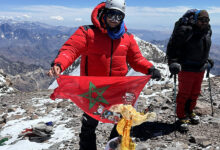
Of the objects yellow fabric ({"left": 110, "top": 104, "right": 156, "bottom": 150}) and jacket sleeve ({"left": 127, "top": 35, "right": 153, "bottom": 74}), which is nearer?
yellow fabric ({"left": 110, "top": 104, "right": 156, "bottom": 150})

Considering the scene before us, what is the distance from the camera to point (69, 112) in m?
9.73

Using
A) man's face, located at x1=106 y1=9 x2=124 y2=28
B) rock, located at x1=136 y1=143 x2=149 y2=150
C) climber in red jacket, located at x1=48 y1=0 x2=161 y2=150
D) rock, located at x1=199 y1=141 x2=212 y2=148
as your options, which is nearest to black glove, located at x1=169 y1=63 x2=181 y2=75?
climber in red jacket, located at x1=48 y1=0 x2=161 y2=150

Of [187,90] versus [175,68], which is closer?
[175,68]

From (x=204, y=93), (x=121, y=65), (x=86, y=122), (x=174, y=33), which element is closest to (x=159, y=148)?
(x=86, y=122)

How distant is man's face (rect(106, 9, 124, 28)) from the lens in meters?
4.04

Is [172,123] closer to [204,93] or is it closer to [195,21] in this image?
[195,21]

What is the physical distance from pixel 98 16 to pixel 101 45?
25.4 inches

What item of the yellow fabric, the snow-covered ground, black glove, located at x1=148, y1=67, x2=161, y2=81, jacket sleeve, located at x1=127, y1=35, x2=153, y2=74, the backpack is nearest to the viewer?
the yellow fabric

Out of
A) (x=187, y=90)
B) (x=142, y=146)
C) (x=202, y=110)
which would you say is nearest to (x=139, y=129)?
(x=142, y=146)

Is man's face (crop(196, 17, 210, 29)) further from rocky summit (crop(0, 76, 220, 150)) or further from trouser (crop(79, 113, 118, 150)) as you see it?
trouser (crop(79, 113, 118, 150))

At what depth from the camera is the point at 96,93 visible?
4.27 metres

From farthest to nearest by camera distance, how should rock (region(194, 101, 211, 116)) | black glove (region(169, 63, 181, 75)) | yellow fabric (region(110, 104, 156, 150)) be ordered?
rock (region(194, 101, 211, 116)), black glove (region(169, 63, 181, 75)), yellow fabric (region(110, 104, 156, 150))

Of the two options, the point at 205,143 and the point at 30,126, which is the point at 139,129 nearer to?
the point at 205,143

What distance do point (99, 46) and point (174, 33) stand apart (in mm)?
2837
